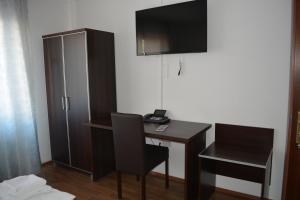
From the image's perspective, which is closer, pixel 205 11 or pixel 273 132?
pixel 273 132

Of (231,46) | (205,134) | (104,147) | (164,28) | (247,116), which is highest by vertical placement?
(164,28)

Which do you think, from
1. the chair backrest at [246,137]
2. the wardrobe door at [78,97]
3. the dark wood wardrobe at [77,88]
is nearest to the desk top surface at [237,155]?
the chair backrest at [246,137]

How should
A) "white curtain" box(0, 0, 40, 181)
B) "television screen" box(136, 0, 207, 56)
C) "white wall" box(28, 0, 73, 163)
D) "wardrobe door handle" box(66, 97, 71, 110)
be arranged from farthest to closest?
"white wall" box(28, 0, 73, 163), "wardrobe door handle" box(66, 97, 71, 110), "white curtain" box(0, 0, 40, 181), "television screen" box(136, 0, 207, 56)

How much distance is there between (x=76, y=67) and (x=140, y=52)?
2.68 ft

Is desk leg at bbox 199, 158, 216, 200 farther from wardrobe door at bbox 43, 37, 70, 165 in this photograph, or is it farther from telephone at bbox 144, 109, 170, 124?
wardrobe door at bbox 43, 37, 70, 165

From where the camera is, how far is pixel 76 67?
284cm

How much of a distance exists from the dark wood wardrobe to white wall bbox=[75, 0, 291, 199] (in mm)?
361

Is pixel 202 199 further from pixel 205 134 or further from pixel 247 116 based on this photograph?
pixel 247 116

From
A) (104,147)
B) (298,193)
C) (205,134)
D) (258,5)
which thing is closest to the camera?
(298,193)

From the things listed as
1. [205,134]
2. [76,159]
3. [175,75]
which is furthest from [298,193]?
[76,159]

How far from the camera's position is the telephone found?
264 cm

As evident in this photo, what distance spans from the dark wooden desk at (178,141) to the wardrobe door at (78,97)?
123 millimetres

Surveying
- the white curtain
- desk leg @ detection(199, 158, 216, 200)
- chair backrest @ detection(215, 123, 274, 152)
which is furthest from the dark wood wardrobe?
chair backrest @ detection(215, 123, 274, 152)

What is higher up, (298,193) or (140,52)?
(140,52)
